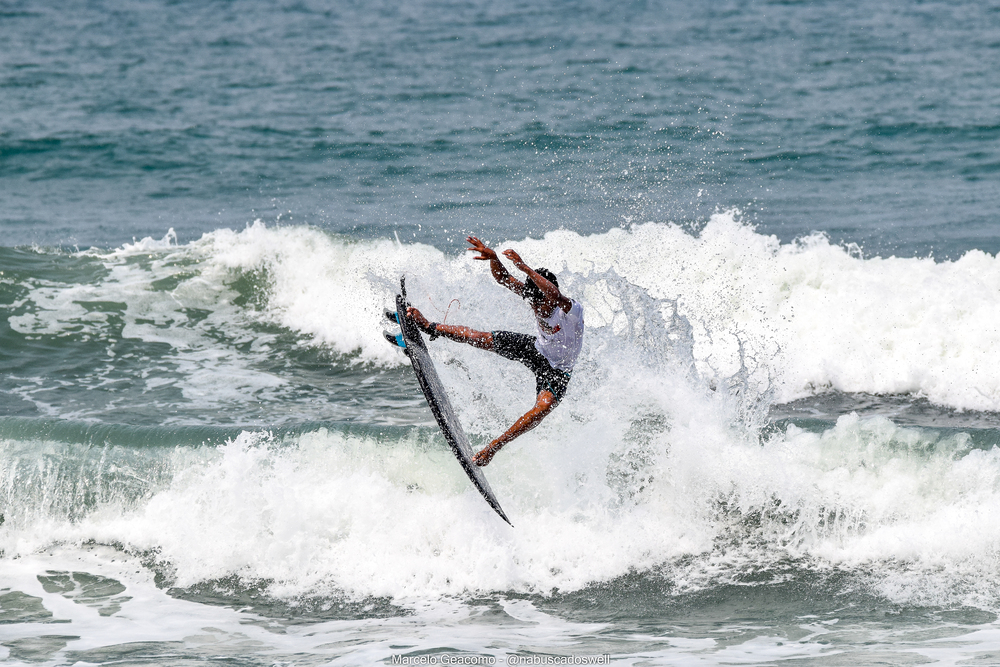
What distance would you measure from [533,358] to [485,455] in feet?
3.03

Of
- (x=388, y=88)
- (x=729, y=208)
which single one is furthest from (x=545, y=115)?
(x=729, y=208)

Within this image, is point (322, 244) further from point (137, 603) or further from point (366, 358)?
point (137, 603)

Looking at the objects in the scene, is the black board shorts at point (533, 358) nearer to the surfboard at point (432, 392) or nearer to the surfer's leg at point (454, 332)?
the surfer's leg at point (454, 332)

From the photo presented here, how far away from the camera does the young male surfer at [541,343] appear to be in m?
8.05

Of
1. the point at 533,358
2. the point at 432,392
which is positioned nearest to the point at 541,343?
the point at 533,358

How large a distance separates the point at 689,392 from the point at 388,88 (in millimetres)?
18842

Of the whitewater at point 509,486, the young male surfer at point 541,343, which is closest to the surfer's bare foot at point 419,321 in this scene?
the young male surfer at point 541,343

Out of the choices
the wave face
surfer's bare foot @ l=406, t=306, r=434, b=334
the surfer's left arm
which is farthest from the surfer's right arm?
the wave face

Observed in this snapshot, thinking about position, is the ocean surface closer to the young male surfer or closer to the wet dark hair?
the young male surfer

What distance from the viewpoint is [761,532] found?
8.91m

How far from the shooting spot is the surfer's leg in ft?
27.3

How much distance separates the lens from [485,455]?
8469mm

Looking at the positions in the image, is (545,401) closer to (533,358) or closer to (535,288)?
(533,358)

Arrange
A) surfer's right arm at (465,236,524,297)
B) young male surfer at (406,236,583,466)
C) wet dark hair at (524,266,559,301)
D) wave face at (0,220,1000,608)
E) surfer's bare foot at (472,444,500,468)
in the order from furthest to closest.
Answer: wave face at (0,220,1000,608) < surfer's bare foot at (472,444,500,468) < young male surfer at (406,236,583,466) < wet dark hair at (524,266,559,301) < surfer's right arm at (465,236,524,297)
